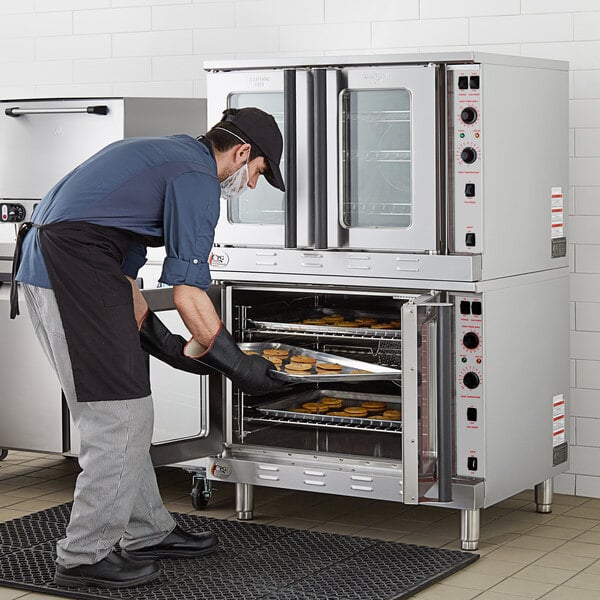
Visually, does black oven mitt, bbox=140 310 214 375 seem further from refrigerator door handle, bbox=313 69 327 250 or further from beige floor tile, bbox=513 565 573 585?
beige floor tile, bbox=513 565 573 585

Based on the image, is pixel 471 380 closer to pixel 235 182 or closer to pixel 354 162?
pixel 354 162

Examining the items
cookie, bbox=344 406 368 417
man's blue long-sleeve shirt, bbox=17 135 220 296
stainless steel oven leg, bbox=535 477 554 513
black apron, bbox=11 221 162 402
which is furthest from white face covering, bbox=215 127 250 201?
stainless steel oven leg, bbox=535 477 554 513

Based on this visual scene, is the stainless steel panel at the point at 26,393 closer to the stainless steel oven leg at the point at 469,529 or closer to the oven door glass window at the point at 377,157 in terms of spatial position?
the oven door glass window at the point at 377,157

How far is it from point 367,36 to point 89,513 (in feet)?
8.07

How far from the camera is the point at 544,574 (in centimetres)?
388

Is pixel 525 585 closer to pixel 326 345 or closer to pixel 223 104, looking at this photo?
pixel 326 345

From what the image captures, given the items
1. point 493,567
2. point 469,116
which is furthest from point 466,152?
point 493,567

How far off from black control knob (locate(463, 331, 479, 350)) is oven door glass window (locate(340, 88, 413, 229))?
1.38ft

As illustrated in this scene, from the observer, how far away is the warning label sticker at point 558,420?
4.52m

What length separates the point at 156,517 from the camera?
12.9 feet

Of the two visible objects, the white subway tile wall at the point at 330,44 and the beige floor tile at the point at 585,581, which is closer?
the beige floor tile at the point at 585,581

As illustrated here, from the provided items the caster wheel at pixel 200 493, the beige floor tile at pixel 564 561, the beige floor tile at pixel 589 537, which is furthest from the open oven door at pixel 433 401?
the caster wheel at pixel 200 493

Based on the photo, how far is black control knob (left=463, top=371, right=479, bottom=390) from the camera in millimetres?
4012

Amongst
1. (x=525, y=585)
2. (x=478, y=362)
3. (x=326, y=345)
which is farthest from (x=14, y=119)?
(x=525, y=585)
